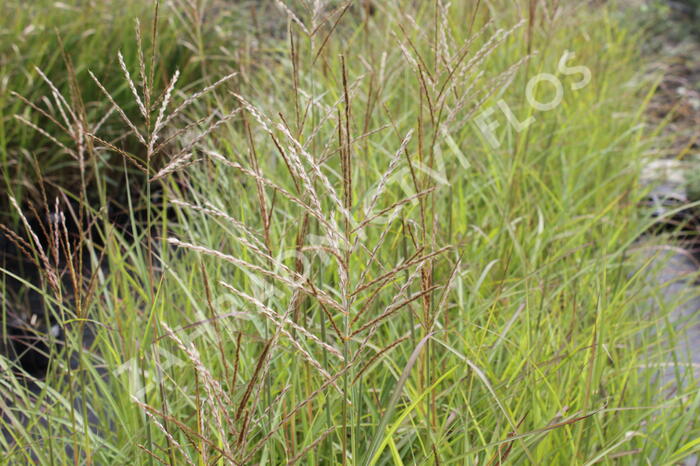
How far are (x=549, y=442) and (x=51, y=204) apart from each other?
2.84 m

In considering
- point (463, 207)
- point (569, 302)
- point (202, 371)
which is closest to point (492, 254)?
point (463, 207)

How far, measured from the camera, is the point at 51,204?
144 inches

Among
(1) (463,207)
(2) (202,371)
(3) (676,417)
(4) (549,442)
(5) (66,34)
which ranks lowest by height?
(3) (676,417)

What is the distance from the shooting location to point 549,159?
311cm

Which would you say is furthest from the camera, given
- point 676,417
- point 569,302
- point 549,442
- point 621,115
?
point 621,115

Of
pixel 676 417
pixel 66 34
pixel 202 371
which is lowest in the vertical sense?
pixel 676 417

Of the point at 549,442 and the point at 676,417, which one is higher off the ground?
the point at 549,442

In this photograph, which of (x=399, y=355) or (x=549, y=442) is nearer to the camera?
(x=549, y=442)

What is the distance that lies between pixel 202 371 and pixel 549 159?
2502 mm

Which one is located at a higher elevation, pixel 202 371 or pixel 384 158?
pixel 202 371

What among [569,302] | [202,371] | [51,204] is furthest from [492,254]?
[51,204]

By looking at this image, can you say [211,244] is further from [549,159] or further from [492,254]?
[549,159]

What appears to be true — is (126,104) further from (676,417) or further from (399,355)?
(676,417)

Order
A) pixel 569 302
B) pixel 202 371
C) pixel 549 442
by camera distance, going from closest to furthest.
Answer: pixel 202 371 → pixel 549 442 → pixel 569 302
